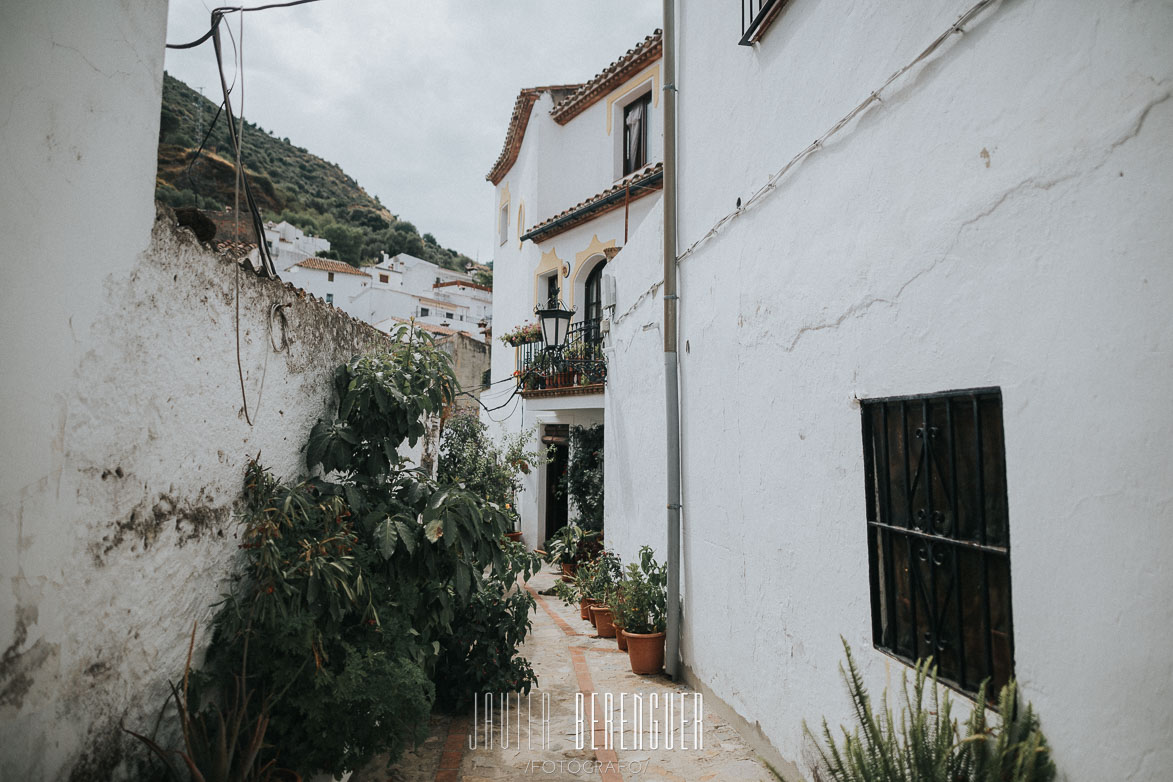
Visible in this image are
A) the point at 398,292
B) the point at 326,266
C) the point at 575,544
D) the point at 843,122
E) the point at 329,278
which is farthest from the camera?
the point at 329,278

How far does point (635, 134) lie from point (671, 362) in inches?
318

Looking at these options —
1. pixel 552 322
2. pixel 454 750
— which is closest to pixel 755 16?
pixel 454 750

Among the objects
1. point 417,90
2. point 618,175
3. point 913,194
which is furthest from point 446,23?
point 618,175

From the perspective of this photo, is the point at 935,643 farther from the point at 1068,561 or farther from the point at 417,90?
the point at 417,90

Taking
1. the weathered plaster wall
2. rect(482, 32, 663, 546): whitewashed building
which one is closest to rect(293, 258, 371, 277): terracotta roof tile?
rect(482, 32, 663, 546): whitewashed building

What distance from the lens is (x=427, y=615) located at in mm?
3678

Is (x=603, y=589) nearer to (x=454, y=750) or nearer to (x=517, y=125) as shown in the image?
(x=454, y=750)

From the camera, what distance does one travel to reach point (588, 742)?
4195 mm

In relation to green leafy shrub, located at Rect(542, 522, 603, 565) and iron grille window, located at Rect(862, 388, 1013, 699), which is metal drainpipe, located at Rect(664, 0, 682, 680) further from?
green leafy shrub, located at Rect(542, 522, 603, 565)

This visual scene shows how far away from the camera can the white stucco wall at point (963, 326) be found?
1722mm

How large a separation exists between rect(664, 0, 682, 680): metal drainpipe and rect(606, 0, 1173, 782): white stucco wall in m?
0.64

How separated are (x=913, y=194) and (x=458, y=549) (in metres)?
2.73

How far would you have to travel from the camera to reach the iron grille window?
224 cm

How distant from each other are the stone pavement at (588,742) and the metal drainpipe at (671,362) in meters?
0.53
